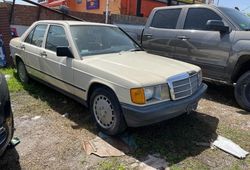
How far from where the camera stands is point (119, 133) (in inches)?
153

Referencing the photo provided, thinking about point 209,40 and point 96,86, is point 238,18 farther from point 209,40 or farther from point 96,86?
point 96,86

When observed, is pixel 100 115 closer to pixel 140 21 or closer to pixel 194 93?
pixel 194 93

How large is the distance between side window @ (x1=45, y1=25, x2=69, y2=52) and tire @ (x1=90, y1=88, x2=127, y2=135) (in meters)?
1.19

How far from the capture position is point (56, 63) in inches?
186

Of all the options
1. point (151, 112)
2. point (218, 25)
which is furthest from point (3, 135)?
point (218, 25)

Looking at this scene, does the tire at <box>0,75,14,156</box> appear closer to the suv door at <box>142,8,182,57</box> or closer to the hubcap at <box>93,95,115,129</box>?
the hubcap at <box>93,95,115,129</box>

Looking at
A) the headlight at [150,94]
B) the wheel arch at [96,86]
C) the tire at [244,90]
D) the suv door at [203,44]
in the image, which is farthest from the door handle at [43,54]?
the tire at [244,90]

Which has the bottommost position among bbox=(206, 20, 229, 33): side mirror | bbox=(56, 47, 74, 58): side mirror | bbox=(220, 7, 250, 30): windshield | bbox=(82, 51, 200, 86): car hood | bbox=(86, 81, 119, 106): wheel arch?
bbox=(86, 81, 119, 106): wheel arch

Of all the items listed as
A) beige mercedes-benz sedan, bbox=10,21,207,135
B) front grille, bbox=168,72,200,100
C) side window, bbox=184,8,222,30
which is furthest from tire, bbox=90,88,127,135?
side window, bbox=184,8,222,30

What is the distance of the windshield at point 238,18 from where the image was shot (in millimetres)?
5402

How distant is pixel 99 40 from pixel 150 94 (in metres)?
1.71

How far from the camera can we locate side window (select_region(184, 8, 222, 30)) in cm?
579

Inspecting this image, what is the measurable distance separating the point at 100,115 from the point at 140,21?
35.1 ft

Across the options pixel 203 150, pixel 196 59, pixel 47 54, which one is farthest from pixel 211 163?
pixel 47 54
